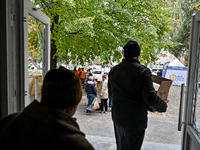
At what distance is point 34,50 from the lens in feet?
10.5

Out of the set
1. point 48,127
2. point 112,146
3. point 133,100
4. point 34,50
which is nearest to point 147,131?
point 112,146

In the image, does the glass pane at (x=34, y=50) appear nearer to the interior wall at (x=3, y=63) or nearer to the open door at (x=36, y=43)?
the open door at (x=36, y=43)

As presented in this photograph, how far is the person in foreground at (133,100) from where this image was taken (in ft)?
7.43

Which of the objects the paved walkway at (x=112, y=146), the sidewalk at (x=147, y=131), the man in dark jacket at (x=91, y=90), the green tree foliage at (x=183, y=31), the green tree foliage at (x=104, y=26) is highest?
the green tree foliage at (x=183, y=31)

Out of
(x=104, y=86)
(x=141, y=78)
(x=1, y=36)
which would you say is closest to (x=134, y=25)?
(x=104, y=86)

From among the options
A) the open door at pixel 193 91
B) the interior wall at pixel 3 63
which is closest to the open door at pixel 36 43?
the interior wall at pixel 3 63

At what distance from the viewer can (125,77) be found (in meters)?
2.40

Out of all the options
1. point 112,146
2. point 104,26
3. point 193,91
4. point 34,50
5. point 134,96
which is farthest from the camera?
point 104,26

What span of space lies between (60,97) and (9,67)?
1232 millimetres

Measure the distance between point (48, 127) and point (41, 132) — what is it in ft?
0.12

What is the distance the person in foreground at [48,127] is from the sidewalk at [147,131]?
3.58 metres

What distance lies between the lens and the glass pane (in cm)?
292

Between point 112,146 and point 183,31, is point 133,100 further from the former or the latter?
point 183,31

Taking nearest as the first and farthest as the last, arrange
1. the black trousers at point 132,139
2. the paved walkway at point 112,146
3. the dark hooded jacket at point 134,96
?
the dark hooded jacket at point 134,96 → the black trousers at point 132,139 → the paved walkway at point 112,146
